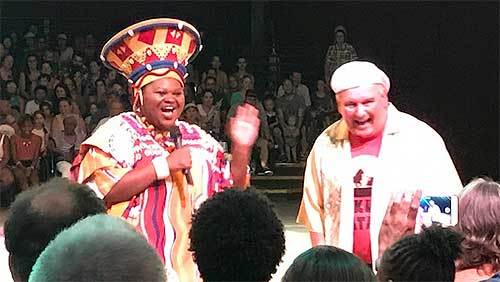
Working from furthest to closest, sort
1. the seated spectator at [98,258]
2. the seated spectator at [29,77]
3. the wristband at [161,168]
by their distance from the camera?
the seated spectator at [29,77], the wristband at [161,168], the seated spectator at [98,258]

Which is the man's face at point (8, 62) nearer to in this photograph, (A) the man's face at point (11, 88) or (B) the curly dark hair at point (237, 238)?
(A) the man's face at point (11, 88)

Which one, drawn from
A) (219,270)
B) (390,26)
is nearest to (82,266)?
(219,270)

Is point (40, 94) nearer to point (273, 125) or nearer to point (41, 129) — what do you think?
point (41, 129)

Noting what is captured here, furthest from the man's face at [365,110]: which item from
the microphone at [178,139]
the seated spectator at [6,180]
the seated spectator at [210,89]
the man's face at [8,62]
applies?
the man's face at [8,62]

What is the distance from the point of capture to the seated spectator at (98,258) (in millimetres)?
1705

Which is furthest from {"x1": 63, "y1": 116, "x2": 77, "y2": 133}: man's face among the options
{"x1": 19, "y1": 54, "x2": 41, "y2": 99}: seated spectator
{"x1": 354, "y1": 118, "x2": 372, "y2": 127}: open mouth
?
{"x1": 354, "y1": 118, "x2": 372, "y2": 127}: open mouth

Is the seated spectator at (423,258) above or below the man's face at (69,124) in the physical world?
above

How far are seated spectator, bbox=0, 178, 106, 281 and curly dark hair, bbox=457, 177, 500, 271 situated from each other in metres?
1.08

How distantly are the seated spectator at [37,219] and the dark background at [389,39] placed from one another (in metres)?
7.82

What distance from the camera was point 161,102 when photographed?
3385 millimetres

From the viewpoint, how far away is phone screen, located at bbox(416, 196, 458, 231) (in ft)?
9.72

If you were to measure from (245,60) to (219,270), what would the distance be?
9.47m

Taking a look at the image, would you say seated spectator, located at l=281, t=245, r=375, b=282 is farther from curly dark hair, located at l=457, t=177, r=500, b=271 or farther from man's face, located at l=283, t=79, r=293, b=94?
man's face, located at l=283, t=79, r=293, b=94

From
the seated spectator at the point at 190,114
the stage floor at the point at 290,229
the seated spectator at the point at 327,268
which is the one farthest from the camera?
the seated spectator at the point at 190,114
